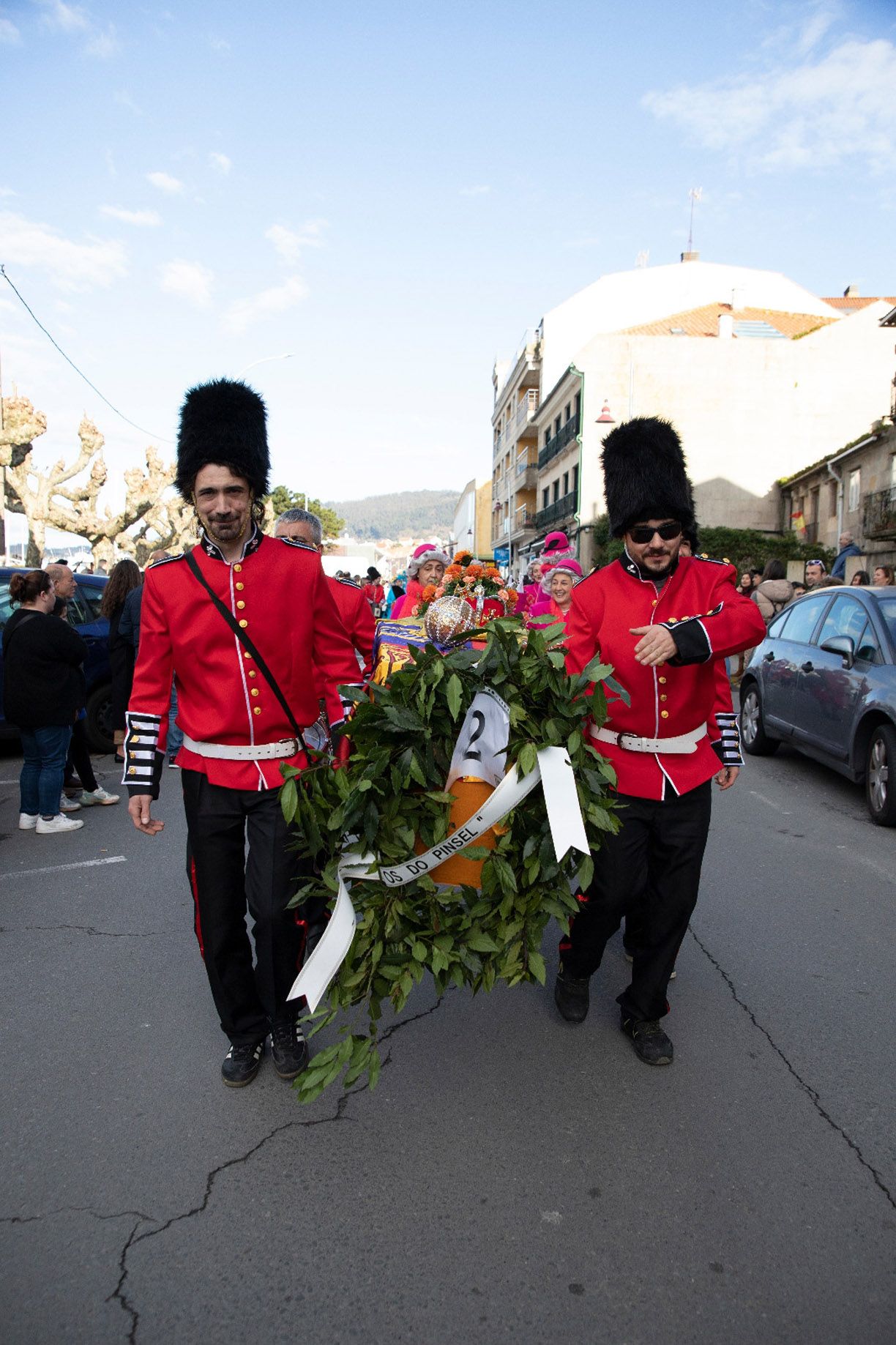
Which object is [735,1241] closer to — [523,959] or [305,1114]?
[523,959]

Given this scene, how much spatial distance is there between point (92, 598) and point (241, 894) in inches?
304

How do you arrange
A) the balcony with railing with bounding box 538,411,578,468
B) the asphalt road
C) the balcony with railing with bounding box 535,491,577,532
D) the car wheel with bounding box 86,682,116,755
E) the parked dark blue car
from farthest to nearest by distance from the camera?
the balcony with railing with bounding box 535,491,577,532 < the balcony with railing with bounding box 538,411,578,468 < the car wheel with bounding box 86,682,116,755 < the parked dark blue car < the asphalt road

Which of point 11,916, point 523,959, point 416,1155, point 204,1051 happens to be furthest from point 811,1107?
point 11,916

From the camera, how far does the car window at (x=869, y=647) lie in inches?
279

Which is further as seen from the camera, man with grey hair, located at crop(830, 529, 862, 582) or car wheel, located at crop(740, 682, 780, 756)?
man with grey hair, located at crop(830, 529, 862, 582)

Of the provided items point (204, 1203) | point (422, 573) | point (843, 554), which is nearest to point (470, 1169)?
point (204, 1203)

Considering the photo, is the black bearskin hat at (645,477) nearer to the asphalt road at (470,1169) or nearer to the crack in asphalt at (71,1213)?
the asphalt road at (470,1169)

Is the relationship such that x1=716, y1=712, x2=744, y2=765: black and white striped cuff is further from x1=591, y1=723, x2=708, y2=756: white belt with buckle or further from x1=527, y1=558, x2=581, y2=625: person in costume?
x1=527, y1=558, x2=581, y2=625: person in costume

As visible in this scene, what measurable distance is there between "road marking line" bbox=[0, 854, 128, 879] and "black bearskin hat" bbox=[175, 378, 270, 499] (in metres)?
3.46

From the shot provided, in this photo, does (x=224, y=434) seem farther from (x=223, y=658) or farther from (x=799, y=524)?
(x=799, y=524)

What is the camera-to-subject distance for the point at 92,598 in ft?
33.0

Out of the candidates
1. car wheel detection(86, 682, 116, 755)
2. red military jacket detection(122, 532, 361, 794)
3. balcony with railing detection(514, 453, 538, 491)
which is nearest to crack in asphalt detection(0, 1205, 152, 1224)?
red military jacket detection(122, 532, 361, 794)

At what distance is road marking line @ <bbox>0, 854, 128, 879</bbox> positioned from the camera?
5.75m

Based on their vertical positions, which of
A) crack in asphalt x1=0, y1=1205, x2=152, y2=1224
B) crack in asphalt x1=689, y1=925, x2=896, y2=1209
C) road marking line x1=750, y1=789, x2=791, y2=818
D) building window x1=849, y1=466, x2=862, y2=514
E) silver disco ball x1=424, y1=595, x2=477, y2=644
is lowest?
road marking line x1=750, y1=789, x2=791, y2=818
